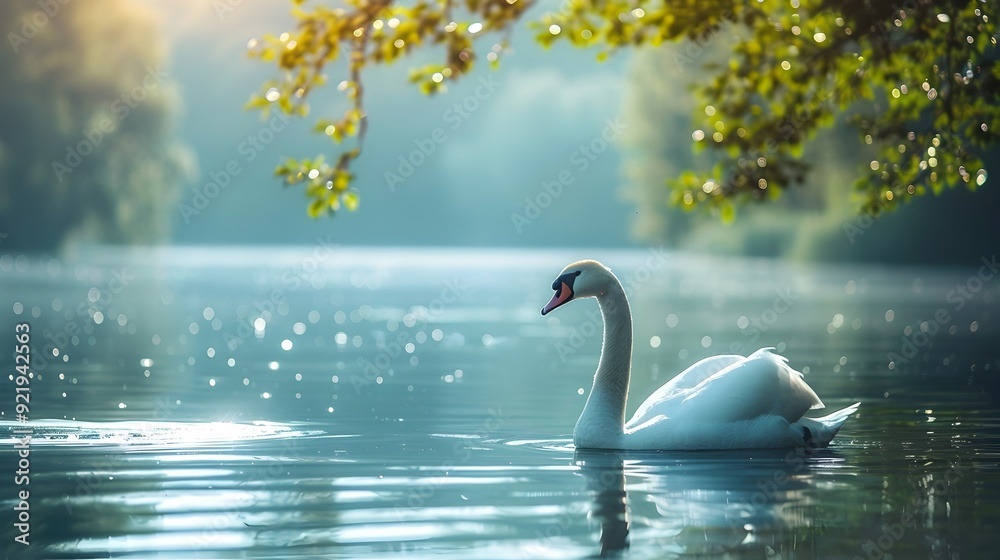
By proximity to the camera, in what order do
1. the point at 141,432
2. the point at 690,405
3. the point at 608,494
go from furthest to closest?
the point at 141,432, the point at 690,405, the point at 608,494

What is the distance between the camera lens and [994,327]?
2808 cm


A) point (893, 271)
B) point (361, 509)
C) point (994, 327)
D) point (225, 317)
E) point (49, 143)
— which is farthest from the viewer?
point (893, 271)

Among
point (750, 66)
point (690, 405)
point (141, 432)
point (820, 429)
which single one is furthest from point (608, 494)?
point (141, 432)

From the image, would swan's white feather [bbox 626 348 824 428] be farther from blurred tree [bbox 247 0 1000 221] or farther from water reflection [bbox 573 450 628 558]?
blurred tree [bbox 247 0 1000 221]

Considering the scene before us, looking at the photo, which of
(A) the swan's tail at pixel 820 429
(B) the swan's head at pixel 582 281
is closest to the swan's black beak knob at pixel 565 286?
(B) the swan's head at pixel 582 281

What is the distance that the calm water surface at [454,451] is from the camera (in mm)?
7938

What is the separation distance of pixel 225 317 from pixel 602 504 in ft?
79.1

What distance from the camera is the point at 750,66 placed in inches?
464

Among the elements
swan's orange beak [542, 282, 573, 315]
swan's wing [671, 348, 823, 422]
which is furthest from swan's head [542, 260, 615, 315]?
swan's wing [671, 348, 823, 422]

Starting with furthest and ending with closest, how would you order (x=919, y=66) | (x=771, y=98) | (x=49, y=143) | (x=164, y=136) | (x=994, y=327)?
1. (x=164, y=136)
2. (x=49, y=143)
3. (x=994, y=327)
4. (x=919, y=66)
5. (x=771, y=98)

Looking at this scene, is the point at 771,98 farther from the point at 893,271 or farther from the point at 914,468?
the point at 893,271

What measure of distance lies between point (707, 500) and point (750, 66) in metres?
3.98

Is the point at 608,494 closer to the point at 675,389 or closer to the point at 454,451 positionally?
the point at 454,451

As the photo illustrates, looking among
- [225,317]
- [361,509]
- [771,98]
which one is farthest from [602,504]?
[225,317]
